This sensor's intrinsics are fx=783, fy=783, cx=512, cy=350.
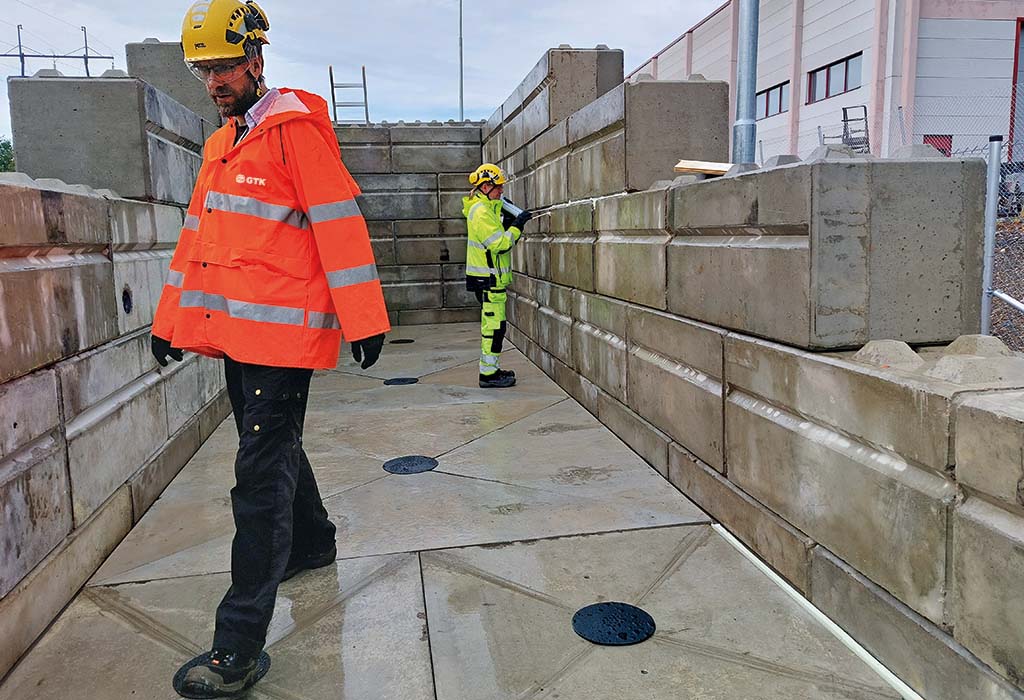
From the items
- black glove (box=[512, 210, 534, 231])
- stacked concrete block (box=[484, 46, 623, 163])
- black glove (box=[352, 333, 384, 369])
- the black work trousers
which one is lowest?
the black work trousers

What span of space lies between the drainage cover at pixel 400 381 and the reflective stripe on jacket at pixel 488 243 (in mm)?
1166

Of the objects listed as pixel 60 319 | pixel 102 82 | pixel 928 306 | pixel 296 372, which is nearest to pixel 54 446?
pixel 60 319

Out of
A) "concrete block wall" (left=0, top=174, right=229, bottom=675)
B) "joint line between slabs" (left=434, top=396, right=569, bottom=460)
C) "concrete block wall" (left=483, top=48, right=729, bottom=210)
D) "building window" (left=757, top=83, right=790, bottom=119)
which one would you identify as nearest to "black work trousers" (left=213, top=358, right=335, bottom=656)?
"concrete block wall" (left=0, top=174, right=229, bottom=675)

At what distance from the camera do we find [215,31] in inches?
99.0

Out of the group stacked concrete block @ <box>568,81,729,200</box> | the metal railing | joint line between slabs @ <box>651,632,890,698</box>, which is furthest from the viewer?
the metal railing

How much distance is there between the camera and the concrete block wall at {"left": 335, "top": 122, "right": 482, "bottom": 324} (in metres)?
11.5

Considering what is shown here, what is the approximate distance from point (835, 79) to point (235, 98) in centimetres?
2547

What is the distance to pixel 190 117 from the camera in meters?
5.56

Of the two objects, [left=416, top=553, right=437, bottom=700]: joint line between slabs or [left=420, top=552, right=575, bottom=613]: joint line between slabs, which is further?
[left=420, top=552, right=575, bottom=613]: joint line between slabs

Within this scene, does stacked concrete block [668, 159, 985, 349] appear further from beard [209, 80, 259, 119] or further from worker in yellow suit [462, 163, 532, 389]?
worker in yellow suit [462, 163, 532, 389]

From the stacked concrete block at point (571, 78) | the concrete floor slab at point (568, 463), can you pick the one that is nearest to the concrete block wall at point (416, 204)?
the stacked concrete block at point (571, 78)

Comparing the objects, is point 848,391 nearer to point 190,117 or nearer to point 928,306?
point 928,306

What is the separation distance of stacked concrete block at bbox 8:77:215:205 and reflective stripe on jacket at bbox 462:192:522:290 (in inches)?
111

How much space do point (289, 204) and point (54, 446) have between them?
1.44 m
